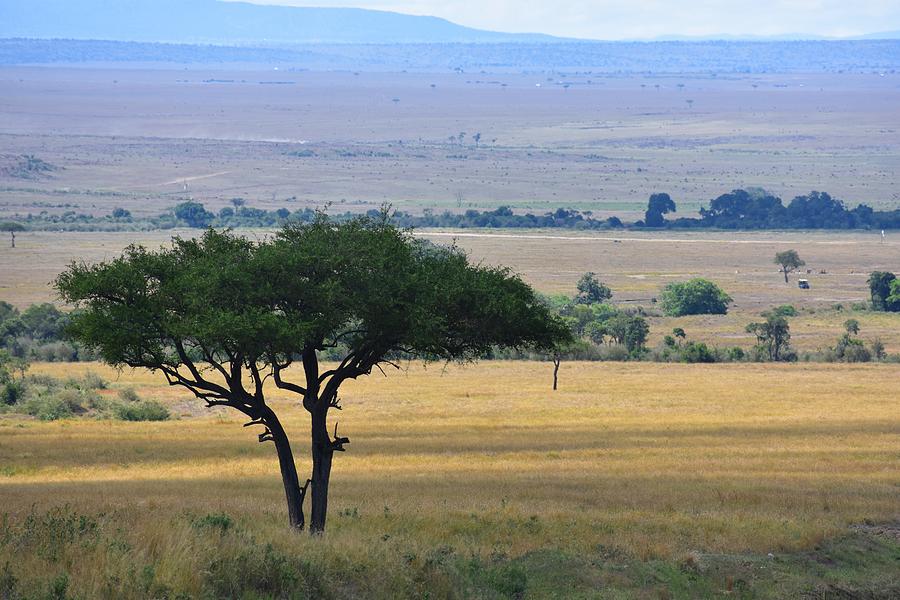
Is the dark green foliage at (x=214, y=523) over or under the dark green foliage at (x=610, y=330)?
over

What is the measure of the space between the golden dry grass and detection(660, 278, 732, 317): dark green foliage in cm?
3095

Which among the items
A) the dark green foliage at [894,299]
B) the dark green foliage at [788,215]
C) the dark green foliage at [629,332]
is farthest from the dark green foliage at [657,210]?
the dark green foliage at [629,332]

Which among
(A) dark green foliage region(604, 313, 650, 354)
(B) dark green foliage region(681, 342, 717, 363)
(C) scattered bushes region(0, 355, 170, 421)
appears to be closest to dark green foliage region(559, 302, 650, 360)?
(A) dark green foliage region(604, 313, 650, 354)

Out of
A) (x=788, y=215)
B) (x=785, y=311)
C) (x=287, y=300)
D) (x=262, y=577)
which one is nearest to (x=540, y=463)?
(x=287, y=300)

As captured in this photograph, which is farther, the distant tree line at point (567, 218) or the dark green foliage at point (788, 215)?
the dark green foliage at point (788, 215)

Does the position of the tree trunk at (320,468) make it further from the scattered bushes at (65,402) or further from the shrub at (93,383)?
the shrub at (93,383)

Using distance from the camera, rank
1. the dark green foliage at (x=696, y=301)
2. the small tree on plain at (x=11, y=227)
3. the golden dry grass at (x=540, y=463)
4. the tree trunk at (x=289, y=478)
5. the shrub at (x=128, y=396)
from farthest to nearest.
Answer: the small tree on plain at (x=11, y=227) → the dark green foliage at (x=696, y=301) → the shrub at (x=128, y=396) → the golden dry grass at (x=540, y=463) → the tree trunk at (x=289, y=478)

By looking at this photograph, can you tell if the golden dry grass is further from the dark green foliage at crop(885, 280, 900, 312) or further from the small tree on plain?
the small tree on plain

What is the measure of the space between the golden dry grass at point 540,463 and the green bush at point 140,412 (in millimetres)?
1654

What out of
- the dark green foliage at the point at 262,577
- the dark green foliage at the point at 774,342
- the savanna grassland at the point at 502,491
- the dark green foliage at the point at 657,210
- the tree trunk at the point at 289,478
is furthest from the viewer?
the dark green foliage at the point at 657,210

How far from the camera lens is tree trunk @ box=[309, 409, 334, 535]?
1809cm

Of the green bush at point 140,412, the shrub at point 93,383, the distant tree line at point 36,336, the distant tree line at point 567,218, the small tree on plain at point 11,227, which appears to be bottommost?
the distant tree line at point 36,336

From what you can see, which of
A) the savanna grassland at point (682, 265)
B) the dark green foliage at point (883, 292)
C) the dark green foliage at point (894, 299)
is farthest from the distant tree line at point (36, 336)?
the dark green foliage at point (883, 292)

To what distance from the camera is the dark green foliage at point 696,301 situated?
3516 inches
